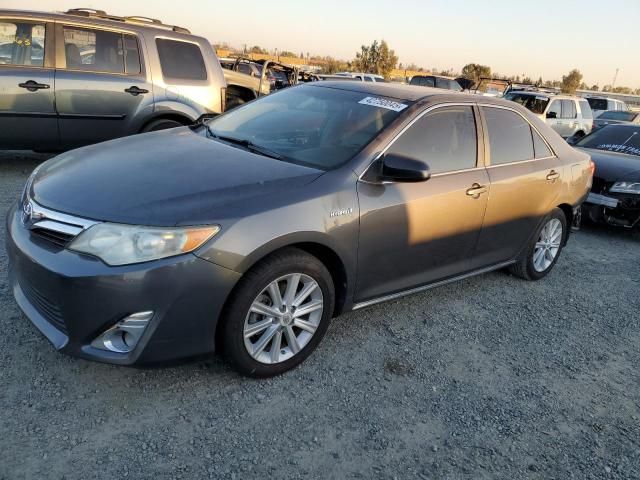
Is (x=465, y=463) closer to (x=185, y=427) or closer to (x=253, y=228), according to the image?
(x=185, y=427)

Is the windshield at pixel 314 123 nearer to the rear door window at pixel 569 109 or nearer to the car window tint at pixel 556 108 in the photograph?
the car window tint at pixel 556 108

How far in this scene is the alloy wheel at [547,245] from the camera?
4.71m

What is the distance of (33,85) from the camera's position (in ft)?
19.7

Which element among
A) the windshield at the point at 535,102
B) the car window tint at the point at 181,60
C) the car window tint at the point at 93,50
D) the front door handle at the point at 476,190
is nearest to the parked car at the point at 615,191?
the front door handle at the point at 476,190

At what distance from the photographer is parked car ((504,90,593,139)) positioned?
13.7 meters

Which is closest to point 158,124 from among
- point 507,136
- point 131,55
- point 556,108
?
point 131,55

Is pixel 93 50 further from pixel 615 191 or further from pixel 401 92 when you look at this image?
pixel 615 191

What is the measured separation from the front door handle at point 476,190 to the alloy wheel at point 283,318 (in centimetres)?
143

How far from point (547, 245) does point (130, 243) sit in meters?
3.87

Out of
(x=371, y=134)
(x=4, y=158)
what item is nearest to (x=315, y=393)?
(x=371, y=134)

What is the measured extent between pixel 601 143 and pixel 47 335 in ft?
27.0

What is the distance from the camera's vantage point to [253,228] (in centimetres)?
258

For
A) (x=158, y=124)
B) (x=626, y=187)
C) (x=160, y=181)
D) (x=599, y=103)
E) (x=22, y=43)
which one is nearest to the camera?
(x=160, y=181)

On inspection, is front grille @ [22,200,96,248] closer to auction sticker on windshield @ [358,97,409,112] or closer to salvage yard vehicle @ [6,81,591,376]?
salvage yard vehicle @ [6,81,591,376]
